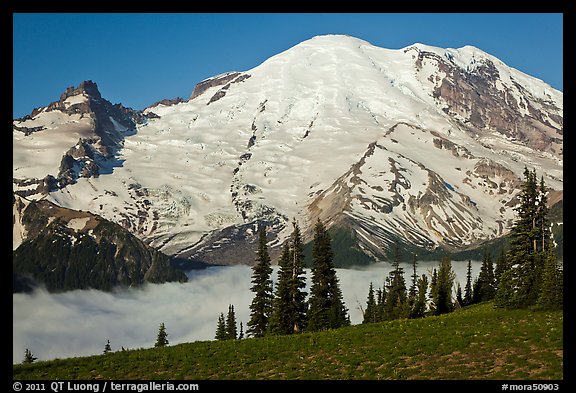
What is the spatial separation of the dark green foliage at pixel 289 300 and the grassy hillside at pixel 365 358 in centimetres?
2908

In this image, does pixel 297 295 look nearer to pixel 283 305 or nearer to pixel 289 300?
pixel 289 300

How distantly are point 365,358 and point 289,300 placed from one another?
138ft

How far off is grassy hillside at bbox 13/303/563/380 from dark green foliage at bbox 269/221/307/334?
29.1 meters

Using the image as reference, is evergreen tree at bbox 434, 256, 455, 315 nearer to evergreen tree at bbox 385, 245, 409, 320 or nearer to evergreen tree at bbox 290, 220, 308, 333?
evergreen tree at bbox 385, 245, 409, 320

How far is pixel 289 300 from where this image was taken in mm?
84438

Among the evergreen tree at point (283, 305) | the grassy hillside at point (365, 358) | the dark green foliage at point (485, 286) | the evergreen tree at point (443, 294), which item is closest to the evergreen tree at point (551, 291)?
the grassy hillside at point (365, 358)

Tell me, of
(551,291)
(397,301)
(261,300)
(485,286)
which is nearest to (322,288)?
(261,300)

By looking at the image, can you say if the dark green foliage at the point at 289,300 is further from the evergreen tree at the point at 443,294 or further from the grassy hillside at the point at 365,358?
the evergreen tree at the point at 443,294

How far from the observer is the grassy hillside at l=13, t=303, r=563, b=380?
3841 cm

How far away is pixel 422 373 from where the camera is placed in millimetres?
38031

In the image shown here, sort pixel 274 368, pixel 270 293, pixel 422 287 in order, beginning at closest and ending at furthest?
pixel 274 368
pixel 270 293
pixel 422 287
